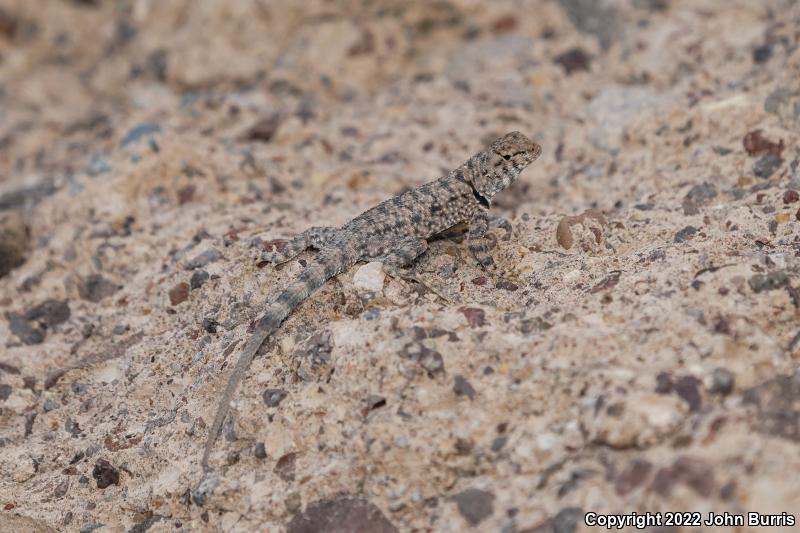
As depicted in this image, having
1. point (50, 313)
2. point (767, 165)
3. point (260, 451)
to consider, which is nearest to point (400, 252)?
point (260, 451)

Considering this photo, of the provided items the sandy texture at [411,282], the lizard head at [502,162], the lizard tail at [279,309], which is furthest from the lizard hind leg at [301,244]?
the lizard head at [502,162]

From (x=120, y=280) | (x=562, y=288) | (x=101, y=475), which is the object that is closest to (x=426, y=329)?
(x=562, y=288)

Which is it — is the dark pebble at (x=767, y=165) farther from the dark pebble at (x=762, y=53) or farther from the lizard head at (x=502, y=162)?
the dark pebble at (x=762, y=53)

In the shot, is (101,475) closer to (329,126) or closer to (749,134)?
(329,126)

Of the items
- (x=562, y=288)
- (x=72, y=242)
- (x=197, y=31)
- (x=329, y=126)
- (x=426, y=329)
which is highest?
(x=197, y=31)

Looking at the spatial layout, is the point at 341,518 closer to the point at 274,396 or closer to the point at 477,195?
the point at 274,396

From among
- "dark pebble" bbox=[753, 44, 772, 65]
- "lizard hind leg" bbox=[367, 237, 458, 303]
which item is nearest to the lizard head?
"lizard hind leg" bbox=[367, 237, 458, 303]
